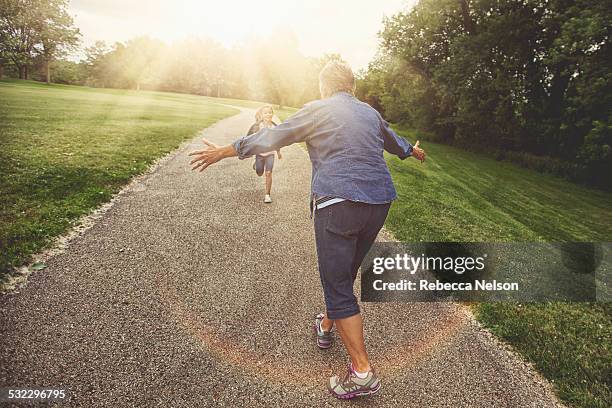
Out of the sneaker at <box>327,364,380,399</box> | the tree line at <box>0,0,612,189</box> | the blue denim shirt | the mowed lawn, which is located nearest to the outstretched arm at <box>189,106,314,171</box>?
the blue denim shirt

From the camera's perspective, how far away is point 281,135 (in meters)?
2.34

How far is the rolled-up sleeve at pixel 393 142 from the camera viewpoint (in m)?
2.67

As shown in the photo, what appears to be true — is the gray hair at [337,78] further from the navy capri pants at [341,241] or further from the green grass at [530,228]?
the green grass at [530,228]

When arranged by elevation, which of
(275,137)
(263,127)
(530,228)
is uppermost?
(263,127)

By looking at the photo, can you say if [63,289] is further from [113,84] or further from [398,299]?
[113,84]

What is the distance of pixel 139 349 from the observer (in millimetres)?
2885

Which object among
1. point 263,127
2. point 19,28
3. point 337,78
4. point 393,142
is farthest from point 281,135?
point 19,28

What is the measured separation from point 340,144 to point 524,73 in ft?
81.9

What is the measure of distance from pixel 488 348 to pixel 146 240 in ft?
15.6

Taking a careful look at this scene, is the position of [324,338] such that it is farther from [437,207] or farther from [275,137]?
[437,207]

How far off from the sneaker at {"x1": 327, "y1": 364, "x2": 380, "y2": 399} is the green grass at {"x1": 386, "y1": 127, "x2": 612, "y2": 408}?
70.3 inches

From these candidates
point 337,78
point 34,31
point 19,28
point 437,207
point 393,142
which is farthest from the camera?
point 34,31

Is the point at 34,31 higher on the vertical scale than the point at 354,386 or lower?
higher

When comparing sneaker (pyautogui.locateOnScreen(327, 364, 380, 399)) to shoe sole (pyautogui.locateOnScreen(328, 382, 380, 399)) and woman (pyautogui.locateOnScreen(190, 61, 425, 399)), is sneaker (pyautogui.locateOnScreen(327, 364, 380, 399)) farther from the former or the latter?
woman (pyautogui.locateOnScreen(190, 61, 425, 399))
